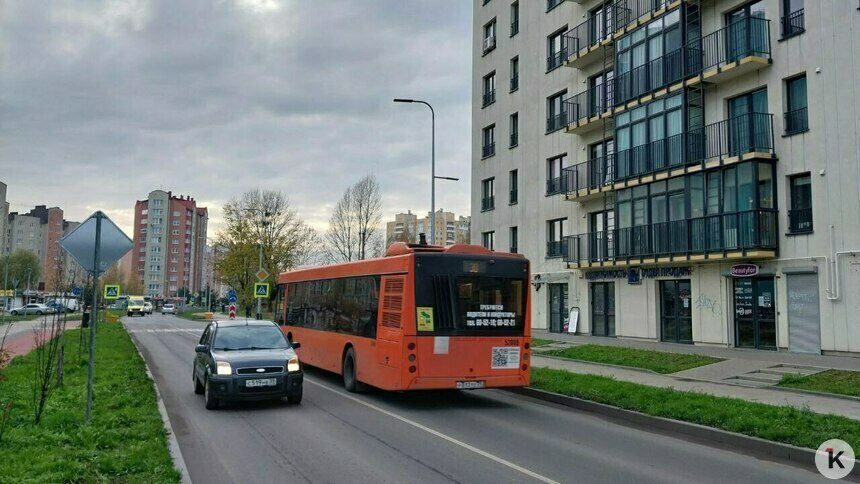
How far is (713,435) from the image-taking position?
9.64 m

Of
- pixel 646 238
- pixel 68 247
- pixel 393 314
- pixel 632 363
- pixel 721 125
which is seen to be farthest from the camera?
pixel 646 238

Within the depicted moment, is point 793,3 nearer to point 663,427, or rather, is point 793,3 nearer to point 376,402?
point 663,427

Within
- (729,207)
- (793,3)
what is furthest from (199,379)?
(793,3)

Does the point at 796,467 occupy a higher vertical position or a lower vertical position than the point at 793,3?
lower

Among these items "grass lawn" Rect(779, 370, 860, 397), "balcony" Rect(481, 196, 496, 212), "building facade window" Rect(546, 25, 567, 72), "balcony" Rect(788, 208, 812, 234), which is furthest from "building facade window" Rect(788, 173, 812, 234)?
"balcony" Rect(481, 196, 496, 212)

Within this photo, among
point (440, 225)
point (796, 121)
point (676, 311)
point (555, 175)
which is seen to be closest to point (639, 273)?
point (676, 311)

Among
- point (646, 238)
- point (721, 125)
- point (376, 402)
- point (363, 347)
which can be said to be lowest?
point (376, 402)

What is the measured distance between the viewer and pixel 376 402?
42.5 feet

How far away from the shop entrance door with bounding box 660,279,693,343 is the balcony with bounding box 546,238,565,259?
6.57 metres

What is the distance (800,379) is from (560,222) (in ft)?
58.5

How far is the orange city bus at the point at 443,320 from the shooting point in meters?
12.1

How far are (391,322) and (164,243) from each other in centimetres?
14035

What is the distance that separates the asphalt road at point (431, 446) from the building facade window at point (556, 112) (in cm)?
2063

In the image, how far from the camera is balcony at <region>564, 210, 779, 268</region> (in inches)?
786
